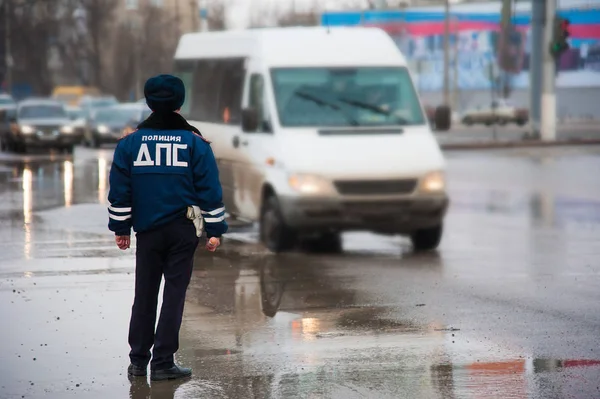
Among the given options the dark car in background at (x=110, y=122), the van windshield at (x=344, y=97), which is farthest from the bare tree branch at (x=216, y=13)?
the van windshield at (x=344, y=97)

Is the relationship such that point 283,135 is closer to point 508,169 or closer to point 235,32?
point 235,32

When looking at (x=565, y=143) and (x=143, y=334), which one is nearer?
(x=143, y=334)

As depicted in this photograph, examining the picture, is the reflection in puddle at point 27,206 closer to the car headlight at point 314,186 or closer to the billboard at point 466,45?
the car headlight at point 314,186

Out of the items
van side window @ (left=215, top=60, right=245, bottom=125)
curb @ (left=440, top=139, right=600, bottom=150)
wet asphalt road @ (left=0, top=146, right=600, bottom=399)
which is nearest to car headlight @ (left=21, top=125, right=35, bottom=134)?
curb @ (left=440, top=139, right=600, bottom=150)

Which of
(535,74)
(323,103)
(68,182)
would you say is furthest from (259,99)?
(535,74)

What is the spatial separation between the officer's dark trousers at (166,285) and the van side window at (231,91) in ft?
26.3

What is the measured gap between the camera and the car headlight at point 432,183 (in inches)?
561

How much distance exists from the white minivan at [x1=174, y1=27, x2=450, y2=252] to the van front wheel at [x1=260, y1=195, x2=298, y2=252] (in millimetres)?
11

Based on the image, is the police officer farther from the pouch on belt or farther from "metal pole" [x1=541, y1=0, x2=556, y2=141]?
"metal pole" [x1=541, y1=0, x2=556, y2=141]

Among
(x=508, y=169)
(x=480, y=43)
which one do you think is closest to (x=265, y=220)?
(x=508, y=169)

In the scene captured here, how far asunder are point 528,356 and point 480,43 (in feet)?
288

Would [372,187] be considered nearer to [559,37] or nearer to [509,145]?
[559,37]

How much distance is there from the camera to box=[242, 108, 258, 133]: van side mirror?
48.6ft

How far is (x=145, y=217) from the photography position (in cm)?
775
